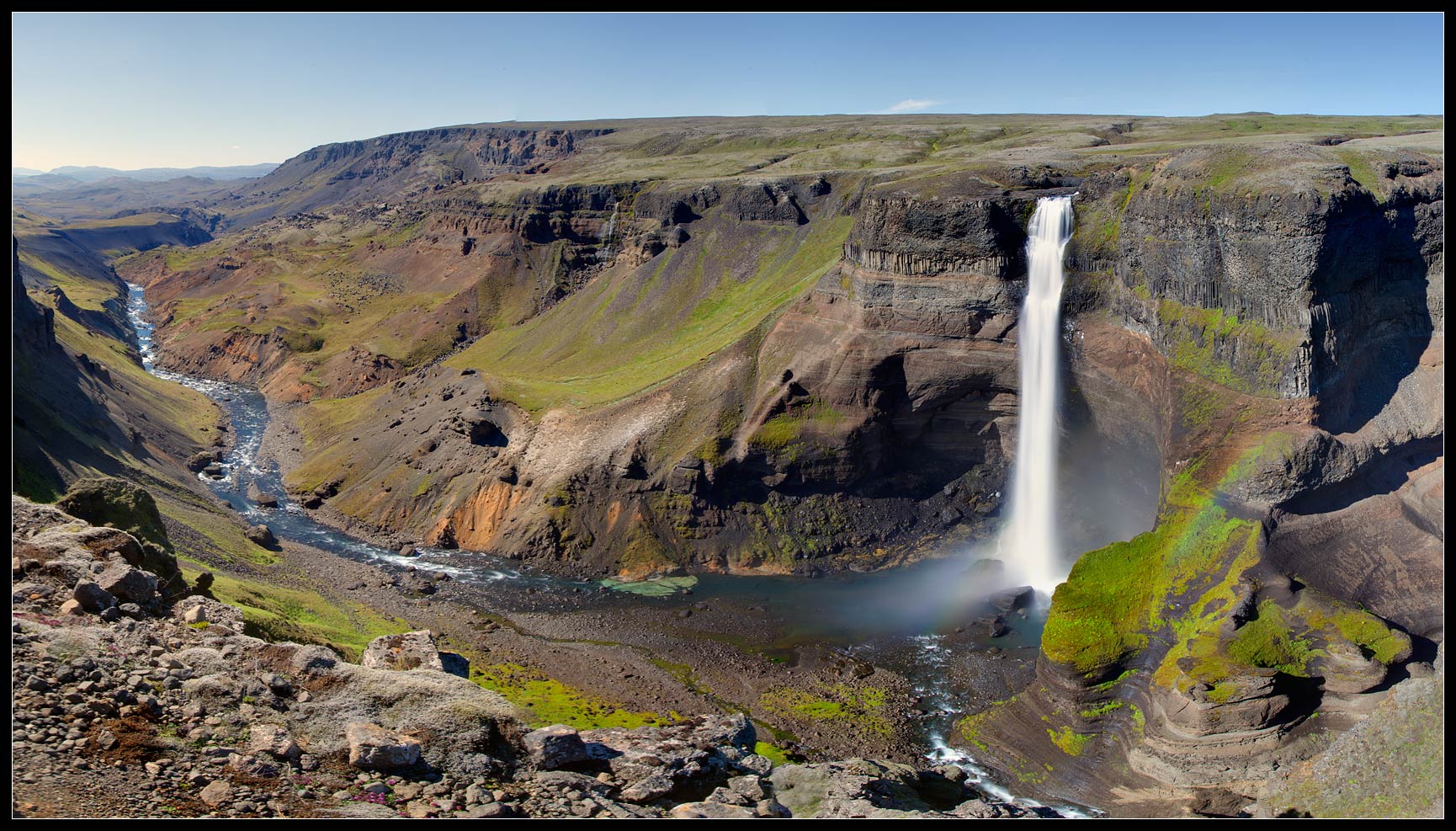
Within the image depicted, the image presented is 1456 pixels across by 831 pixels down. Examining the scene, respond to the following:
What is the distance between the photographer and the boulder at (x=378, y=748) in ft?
70.7

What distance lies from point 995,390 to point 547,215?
83.9 metres

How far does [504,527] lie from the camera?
6581 centimetres

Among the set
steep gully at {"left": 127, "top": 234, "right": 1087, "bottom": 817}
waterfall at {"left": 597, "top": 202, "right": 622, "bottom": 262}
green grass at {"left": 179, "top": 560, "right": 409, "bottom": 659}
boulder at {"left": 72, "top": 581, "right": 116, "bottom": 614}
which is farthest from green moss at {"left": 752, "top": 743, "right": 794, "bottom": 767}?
waterfall at {"left": 597, "top": 202, "right": 622, "bottom": 262}

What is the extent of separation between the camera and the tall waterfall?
5944cm

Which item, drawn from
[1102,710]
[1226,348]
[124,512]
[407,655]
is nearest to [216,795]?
[407,655]

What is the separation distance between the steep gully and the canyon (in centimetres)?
136

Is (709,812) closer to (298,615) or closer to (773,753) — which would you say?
(773,753)

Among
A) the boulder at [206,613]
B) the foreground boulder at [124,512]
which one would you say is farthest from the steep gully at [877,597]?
the boulder at [206,613]

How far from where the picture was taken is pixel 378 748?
2164 centimetres

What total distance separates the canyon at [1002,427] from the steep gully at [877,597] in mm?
1357

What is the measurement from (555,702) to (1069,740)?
23.0 m

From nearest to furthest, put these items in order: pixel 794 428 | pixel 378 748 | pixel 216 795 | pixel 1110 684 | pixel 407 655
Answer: pixel 216 795, pixel 378 748, pixel 407 655, pixel 1110 684, pixel 794 428

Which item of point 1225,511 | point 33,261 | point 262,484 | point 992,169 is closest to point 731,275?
point 992,169

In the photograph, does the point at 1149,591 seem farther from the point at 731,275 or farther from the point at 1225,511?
the point at 731,275
